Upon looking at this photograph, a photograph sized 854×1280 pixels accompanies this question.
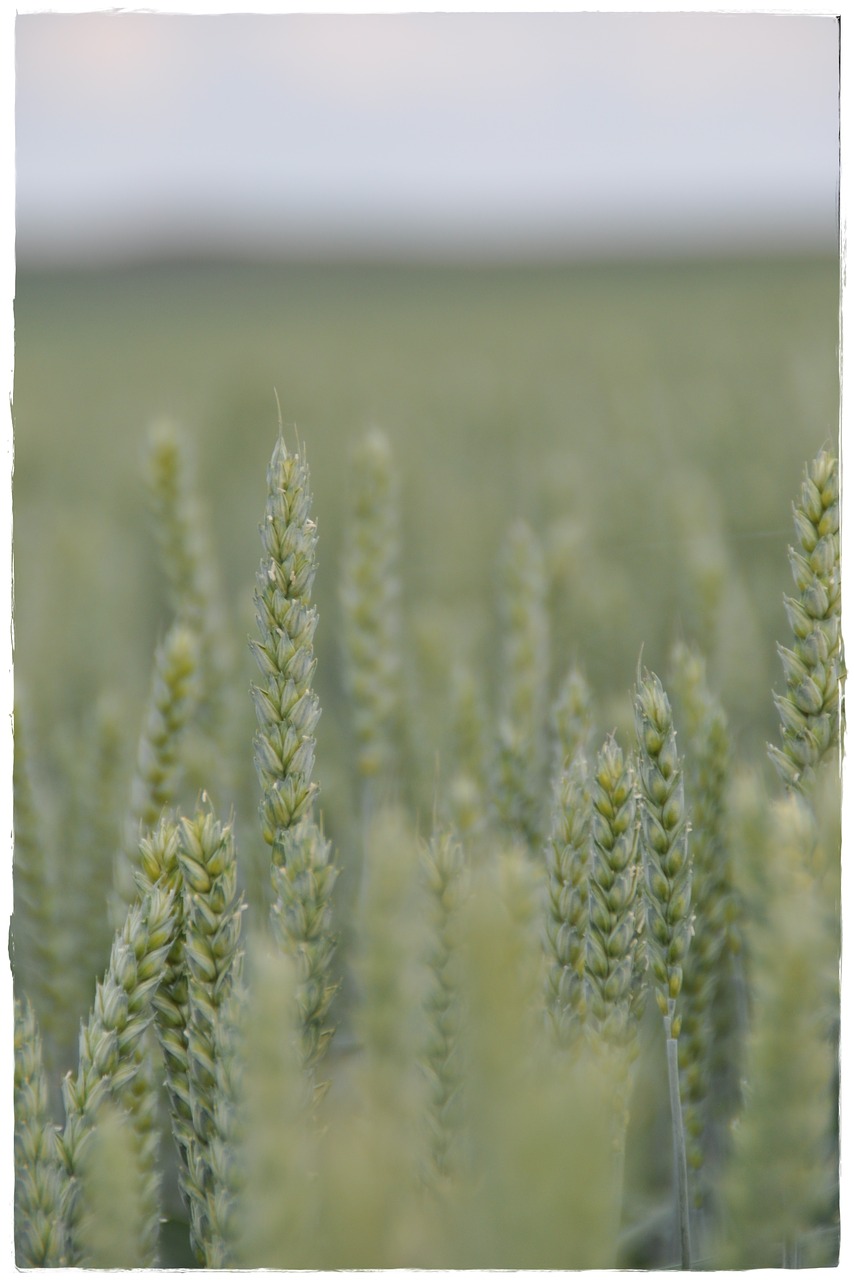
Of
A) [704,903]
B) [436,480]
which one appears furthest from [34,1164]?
[436,480]

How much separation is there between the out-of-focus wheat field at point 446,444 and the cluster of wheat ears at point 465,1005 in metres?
0.24

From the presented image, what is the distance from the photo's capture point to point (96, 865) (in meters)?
1.19

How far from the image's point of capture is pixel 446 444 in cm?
301

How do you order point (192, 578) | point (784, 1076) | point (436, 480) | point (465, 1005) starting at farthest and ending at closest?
point (436, 480)
point (192, 578)
point (465, 1005)
point (784, 1076)

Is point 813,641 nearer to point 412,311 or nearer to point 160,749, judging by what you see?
point 160,749

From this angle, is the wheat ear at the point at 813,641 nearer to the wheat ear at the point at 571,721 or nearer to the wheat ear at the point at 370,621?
the wheat ear at the point at 571,721

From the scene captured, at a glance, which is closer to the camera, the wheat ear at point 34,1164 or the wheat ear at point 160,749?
the wheat ear at point 34,1164

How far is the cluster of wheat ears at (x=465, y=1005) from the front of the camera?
2.21ft

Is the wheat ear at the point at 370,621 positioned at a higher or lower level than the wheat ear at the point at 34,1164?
higher

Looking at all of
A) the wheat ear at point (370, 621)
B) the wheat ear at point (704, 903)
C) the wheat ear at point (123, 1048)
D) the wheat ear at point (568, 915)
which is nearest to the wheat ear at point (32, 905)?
the wheat ear at point (123, 1048)

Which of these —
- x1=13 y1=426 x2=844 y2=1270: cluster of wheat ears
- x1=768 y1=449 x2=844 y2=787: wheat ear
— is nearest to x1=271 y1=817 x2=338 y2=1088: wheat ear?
x1=13 y1=426 x2=844 y2=1270: cluster of wheat ears

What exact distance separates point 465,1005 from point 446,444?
92.7 inches

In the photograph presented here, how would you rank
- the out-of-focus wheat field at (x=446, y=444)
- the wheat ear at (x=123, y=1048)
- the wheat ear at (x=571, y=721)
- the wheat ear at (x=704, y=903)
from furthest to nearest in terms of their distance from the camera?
1. the out-of-focus wheat field at (x=446, y=444)
2. the wheat ear at (x=571, y=721)
3. the wheat ear at (x=704, y=903)
4. the wheat ear at (x=123, y=1048)

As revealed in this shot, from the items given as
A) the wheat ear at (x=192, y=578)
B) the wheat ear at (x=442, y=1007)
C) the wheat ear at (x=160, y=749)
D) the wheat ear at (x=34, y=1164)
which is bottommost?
the wheat ear at (x=34, y=1164)
